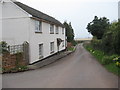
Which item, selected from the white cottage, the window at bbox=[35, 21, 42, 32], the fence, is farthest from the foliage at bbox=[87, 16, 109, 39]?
the fence

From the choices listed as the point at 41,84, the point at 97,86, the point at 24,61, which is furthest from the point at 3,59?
the point at 97,86

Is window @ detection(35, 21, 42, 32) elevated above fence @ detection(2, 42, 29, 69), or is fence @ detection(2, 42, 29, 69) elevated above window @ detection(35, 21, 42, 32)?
window @ detection(35, 21, 42, 32)

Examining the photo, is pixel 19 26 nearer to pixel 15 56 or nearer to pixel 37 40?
pixel 37 40

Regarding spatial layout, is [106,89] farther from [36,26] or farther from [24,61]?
[36,26]

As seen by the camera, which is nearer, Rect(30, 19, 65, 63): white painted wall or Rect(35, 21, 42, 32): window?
Rect(30, 19, 65, 63): white painted wall

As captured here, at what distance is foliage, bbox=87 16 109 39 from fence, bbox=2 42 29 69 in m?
29.6

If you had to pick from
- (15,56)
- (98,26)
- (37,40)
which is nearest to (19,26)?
(37,40)

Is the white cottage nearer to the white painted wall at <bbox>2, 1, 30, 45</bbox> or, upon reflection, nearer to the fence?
the white painted wall at <bbox>2, 1, 30, 45</bbox>

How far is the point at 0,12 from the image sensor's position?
1593 centimetres

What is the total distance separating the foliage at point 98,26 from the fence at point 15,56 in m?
29.6

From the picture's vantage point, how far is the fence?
39.2 feet

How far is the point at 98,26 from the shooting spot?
40.7 meters

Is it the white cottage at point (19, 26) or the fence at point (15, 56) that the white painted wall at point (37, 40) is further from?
the fence at point (15, 56)

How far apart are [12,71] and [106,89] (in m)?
6.98
